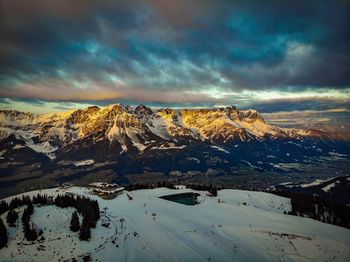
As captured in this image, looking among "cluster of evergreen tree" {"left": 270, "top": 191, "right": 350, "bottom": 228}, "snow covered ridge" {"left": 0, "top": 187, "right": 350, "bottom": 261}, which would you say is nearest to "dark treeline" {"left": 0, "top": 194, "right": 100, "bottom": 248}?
"snow covered ridge" {"left": 0, "top": 187, "right": 350, "bottom": 261}

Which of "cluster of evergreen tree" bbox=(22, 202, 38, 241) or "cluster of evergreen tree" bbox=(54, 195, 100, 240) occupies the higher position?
"cluster of evergreen tree" bbox=(22, 202, 38, 241)

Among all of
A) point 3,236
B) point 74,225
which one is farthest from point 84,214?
point 3,236

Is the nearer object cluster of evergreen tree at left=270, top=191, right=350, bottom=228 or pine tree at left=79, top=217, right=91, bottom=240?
pine tree at left=79, top=217, right=91, bottom=240

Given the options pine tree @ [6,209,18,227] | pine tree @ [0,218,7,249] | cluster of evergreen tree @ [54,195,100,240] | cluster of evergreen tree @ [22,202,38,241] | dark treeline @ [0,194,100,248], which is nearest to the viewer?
pine tree @ [0,218,7,249]

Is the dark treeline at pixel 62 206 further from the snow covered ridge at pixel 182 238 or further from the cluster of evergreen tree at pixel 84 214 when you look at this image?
the snow covered ridge at pixel 182 238

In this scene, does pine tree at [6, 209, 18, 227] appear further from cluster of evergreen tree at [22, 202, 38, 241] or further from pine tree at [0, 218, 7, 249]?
pine tree at [0, 218, 7, 249]

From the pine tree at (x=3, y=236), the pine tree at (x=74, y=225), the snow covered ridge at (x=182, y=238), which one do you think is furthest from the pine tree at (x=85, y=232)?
the pine tree at (x=3, y=236)

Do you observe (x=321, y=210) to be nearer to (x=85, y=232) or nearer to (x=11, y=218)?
(x=85, y=232)

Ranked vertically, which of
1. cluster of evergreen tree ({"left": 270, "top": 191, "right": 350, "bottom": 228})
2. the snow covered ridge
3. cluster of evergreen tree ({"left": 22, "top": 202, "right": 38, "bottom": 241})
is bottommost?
cluster of evergreen tree ({"left": 270, "top": 191, "right": 350, "bottom": 228})

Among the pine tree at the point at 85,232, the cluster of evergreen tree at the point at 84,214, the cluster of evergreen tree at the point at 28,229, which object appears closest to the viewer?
the cluster of evergreen tree at the point at 28,229
